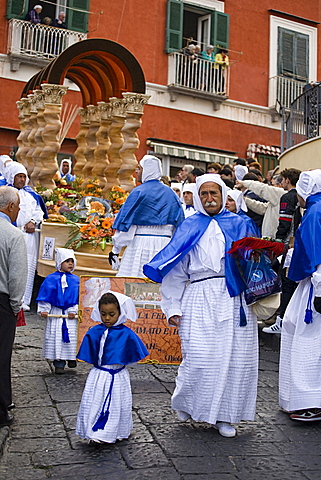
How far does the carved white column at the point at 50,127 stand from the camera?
1202cm

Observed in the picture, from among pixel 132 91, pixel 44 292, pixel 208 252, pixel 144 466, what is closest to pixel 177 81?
pixel 132 91

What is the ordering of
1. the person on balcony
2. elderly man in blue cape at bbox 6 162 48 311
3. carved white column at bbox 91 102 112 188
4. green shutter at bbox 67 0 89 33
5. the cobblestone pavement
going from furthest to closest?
the person on balcony < green shutter at bbox 67 0 89 33 < carved white column at bbox 91 102 112 188 < elderly man in blue cape at bbox 6 162 48 311 < the cobblestone pavement

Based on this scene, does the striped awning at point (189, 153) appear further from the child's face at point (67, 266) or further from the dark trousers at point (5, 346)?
the dark trousers at point (5, 346)

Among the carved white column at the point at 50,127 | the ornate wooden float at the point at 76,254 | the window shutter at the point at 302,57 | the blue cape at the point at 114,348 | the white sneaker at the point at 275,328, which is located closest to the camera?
the blue cape at the point at 114,348

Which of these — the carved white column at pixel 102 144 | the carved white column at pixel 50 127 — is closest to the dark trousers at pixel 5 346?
the carved white column at pixel 50 127

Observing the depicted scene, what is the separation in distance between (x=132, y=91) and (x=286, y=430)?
890cm

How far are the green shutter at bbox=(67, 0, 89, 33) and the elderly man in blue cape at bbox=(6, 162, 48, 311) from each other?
33.1ft

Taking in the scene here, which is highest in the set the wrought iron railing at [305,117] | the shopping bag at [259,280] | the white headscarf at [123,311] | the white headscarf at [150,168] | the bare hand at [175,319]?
the wrought iron railing at [305,117]

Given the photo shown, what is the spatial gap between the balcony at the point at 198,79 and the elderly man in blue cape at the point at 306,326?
1486cm

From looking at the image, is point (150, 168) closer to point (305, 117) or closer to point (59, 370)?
point (59, 370)

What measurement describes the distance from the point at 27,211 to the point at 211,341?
17.7 feet

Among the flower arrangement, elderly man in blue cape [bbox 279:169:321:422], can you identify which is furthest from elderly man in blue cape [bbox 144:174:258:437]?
the flower arrangement

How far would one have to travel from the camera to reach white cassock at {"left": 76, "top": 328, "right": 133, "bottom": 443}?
4445mm

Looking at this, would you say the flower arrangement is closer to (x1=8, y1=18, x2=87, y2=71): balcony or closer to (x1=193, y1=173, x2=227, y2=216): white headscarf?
(x1=193, y1=173, x2=227, y2=216): white headscarf
